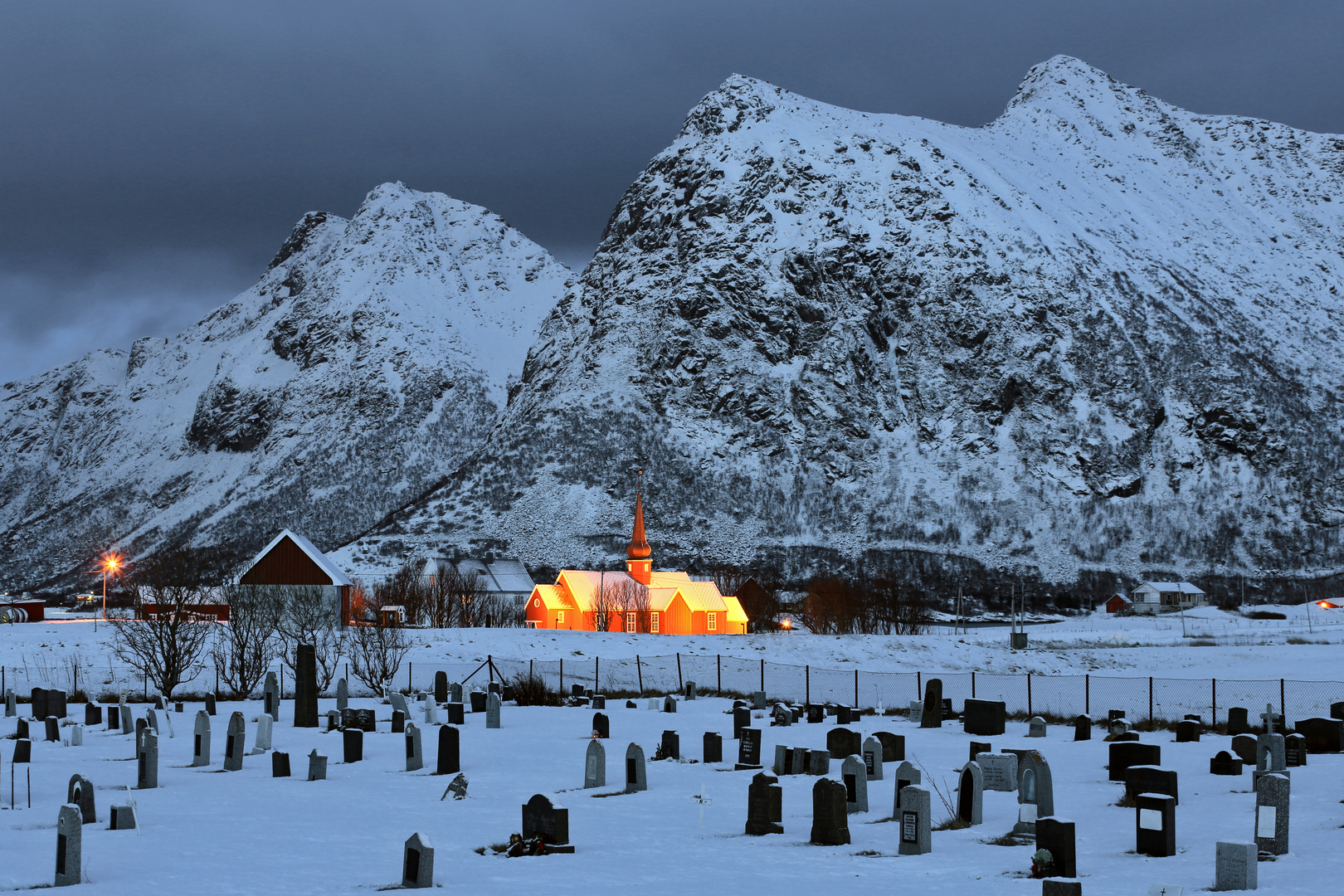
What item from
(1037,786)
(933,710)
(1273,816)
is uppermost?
(1273,816)

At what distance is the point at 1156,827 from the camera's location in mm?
17750

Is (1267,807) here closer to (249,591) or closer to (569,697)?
(569,697)

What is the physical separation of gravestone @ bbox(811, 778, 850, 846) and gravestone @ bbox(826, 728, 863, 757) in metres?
10.1

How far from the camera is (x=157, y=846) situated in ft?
60.7

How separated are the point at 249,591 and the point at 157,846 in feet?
151

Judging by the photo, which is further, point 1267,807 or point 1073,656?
point 1073,656

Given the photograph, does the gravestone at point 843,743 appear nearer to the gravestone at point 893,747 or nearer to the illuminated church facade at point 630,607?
the gravestone at point 893,747

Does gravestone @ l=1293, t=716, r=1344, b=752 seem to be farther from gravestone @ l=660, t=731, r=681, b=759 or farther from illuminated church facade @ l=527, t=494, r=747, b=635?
illuminated church facade @ l=527, t=494, r=747, b=635

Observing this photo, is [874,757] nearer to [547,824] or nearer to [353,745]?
[547,824]

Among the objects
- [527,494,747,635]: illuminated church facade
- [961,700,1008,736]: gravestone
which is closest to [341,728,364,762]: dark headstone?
[961,700,1008,736]: gravestone

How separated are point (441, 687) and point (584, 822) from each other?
2526 centimetres

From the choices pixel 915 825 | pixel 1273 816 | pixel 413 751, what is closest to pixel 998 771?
pixel 915 825

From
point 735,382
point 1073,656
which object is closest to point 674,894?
point 1073,656

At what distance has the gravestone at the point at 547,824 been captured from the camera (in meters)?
18.5
